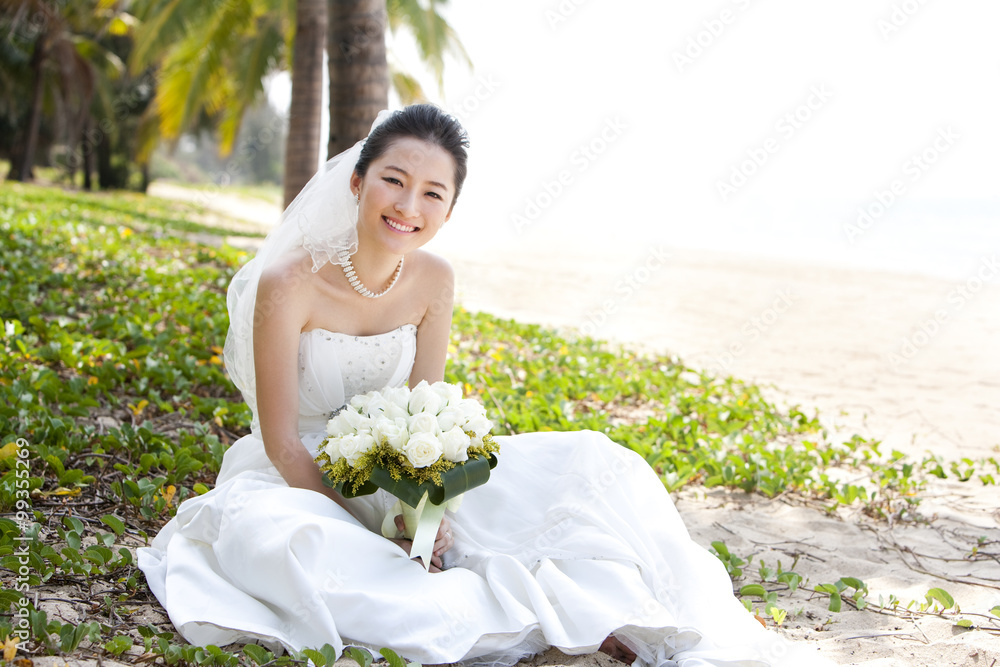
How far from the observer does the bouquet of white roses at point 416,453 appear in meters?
2.52

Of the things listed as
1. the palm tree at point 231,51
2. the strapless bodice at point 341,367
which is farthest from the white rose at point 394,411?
the palm tree at point 231,51

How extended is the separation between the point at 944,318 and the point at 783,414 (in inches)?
321

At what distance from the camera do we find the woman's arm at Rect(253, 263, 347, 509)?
2.86m

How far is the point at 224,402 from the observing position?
179 inches

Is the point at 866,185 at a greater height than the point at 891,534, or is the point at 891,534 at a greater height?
the point at 866,185

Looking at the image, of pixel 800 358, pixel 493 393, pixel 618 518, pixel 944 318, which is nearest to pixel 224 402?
pixel 493 393

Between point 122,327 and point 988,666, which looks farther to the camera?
point 122,327

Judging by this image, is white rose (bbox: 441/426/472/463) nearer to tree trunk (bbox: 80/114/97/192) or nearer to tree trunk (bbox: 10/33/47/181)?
tree trunk (bbox: 10/33/47/181)

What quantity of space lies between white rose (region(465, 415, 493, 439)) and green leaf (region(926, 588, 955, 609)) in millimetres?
1962

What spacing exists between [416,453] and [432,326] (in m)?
1.08

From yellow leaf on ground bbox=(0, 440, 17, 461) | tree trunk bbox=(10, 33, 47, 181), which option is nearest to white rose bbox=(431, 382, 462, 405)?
yellow leaf on ground bbox=(0, 440, 17, 461)

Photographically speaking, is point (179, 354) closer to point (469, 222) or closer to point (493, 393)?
point (493, 393)

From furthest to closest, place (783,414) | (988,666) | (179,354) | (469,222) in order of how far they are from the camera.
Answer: (469,222) → (783,414) → (179,354) → (988,666)

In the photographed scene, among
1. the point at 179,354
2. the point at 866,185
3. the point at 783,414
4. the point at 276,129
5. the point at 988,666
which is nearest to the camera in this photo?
the point at 988,666
